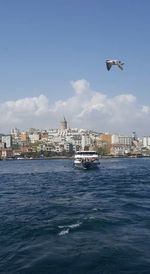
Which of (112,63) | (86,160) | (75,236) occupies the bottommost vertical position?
(75,236)

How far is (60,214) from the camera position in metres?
25.8

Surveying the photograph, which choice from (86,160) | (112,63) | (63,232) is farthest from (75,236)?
(86,160)

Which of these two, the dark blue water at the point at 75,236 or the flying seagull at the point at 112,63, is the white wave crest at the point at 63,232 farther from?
the flying seagull at the point at 112,63

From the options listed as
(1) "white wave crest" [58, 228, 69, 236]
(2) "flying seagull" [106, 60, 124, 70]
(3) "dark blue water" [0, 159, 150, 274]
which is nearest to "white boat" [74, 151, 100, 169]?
(3) "dark blue water" [0, 159, 150, 274]

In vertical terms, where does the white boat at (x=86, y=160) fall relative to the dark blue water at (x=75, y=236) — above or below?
above

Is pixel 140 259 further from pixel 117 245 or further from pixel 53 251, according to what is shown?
pixel 53 251

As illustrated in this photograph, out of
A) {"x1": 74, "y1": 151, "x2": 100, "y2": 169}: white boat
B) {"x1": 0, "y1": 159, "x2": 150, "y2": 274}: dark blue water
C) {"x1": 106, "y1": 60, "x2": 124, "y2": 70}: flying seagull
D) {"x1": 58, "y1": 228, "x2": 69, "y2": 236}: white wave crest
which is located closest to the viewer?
{"x1": 0, "y1": 159, "x2": 150, "y2": 274}: dark blue water

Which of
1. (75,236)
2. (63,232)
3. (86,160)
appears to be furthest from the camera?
(86,160)

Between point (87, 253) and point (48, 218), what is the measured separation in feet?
24.8

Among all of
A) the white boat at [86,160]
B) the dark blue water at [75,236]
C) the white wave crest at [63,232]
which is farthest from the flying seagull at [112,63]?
the white boat at [86,160]

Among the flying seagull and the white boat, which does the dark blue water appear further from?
the white boat

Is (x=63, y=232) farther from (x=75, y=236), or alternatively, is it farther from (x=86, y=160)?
(x=86, y=160)

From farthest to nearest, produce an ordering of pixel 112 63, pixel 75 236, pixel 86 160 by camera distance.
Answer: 1. pixel 86 160
2. pixel 112 63
3. pixel 75 236

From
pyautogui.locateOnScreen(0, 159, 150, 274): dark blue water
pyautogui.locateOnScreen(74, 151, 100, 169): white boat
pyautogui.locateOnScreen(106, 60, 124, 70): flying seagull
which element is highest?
pyautogui.locateOnScreen(106, 60, 124, 70): flying seagull
